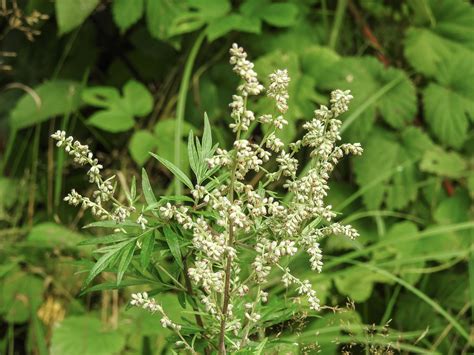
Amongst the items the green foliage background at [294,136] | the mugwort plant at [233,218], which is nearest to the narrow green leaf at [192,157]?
the mugwort plant at [233,218]

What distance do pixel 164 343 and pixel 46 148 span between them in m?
1.23

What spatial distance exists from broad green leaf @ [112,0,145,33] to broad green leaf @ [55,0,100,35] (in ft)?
0.33

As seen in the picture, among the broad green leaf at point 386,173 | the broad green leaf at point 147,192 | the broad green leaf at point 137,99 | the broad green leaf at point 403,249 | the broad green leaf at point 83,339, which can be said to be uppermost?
the broad green leaf at point 147,192

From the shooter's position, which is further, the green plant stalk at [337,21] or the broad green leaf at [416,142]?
the green plant stalk at [337,21]

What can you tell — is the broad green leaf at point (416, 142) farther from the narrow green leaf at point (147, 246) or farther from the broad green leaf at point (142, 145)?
the narrow green leaf at point (147, 246)

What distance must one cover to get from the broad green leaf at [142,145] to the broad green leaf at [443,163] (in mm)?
909

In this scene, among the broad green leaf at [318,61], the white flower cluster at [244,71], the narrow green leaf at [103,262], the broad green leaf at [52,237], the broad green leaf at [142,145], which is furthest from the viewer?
the broad green leaf at [318,61]

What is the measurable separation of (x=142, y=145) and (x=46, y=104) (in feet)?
1.59

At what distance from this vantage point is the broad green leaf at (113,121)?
9.28ft

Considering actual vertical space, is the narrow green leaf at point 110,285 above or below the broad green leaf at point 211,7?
below

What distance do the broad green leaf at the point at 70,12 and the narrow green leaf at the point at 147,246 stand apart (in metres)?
1.65

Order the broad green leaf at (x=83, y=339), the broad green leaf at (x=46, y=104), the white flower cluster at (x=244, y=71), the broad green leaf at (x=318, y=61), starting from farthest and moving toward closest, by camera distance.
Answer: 1. the broad green leaf at (x=46, y=104)
2. the broad green leaf at (x=318, y=61)
3. the broad green leaf at (x=83, y=339)
4. the white flower cluster at (x=244, y=71)

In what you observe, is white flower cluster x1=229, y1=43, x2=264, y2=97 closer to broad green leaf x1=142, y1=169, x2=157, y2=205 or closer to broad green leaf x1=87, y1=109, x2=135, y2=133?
broad green leaf x1=142, y1=169, x2=157, y2=205

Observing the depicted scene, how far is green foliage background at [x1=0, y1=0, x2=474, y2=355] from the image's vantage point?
2.65 meters
